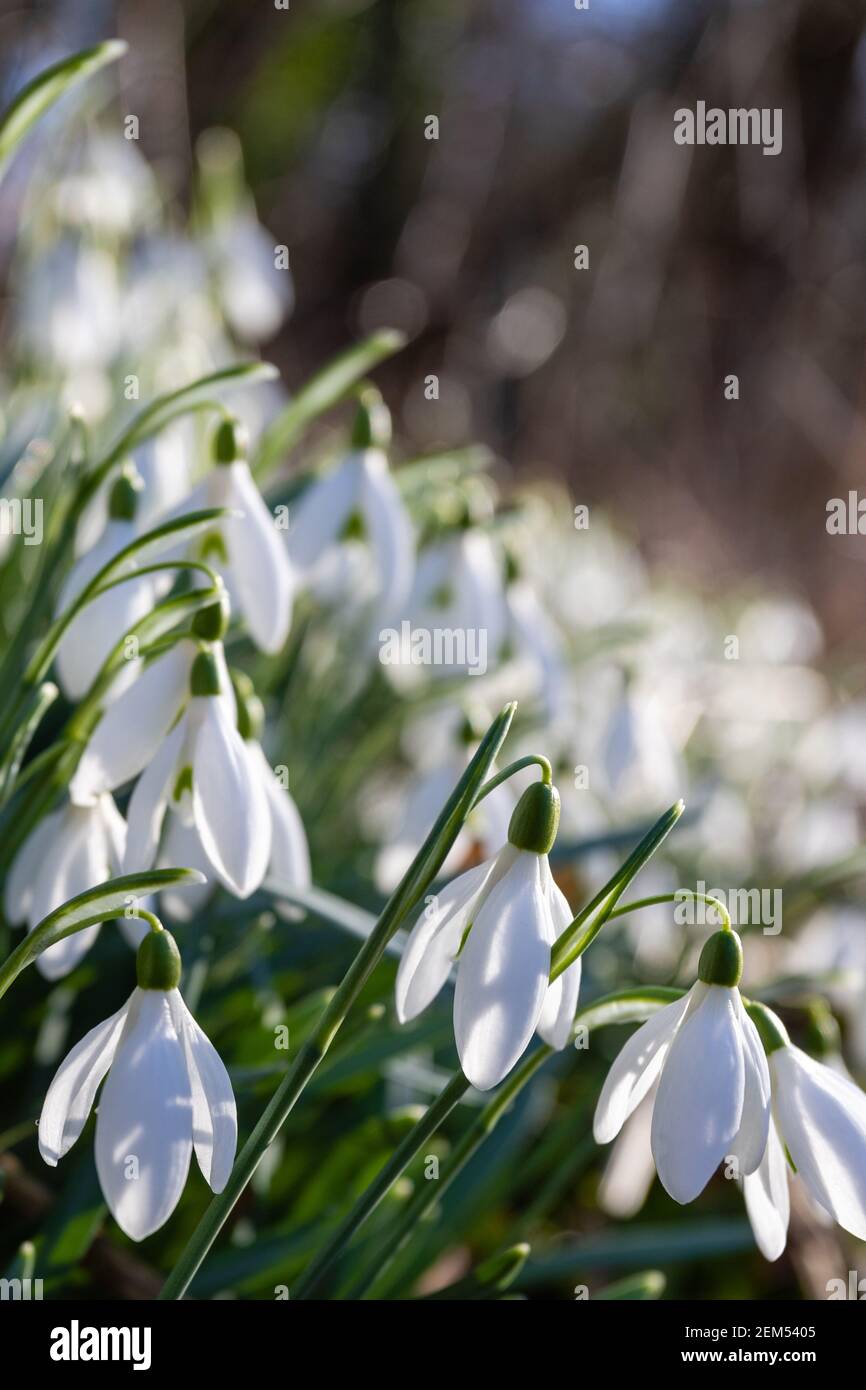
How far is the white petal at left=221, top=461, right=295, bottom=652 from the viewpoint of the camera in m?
0.82

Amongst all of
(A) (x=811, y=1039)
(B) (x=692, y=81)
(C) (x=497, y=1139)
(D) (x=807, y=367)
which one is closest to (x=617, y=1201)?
(C) (x=497, y=1139)

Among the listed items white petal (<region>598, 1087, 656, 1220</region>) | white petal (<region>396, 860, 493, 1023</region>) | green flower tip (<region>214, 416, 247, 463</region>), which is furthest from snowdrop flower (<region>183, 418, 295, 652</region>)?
white petal (<region>598, 1087, 656, 1220</region>)

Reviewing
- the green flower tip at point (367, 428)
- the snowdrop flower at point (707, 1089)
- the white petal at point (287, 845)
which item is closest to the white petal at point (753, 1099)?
the snowdrop flower at point (707, 1089)

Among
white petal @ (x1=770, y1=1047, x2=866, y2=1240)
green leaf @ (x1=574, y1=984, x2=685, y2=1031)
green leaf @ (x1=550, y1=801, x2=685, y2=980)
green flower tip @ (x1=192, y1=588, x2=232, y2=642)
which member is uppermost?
green flower tip @ (x1=192, y1=588, x2=232, y2=642)

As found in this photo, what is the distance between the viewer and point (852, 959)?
1406 mm

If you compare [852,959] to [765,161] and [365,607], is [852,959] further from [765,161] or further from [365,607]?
[765,161]

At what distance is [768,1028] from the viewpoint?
62cm

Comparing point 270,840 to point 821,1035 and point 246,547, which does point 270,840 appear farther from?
point 821,1035

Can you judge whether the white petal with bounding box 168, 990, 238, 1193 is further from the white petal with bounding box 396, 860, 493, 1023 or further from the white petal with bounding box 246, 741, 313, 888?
the white petal with bounding box 246, 741, 313, 888

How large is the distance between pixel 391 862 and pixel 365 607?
34cm

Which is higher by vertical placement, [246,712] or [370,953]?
[246,712]

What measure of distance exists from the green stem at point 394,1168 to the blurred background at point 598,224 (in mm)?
4104

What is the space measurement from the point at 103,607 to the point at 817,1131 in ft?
1.56

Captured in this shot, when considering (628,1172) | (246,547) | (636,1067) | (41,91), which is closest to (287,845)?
(246,547)
